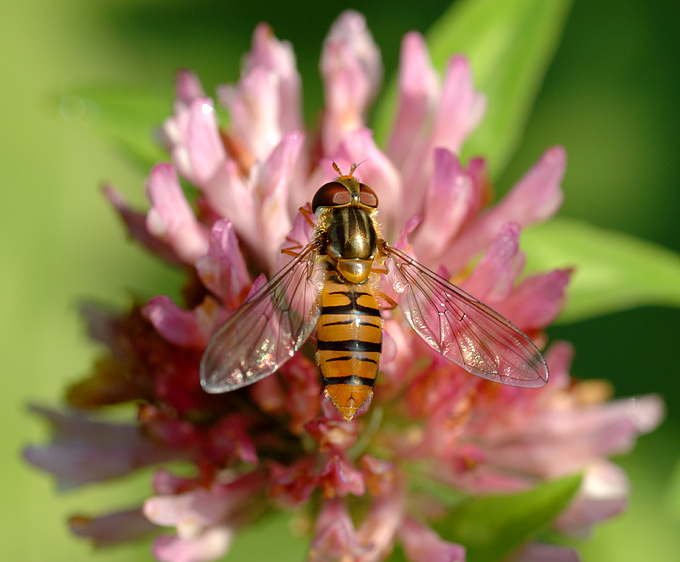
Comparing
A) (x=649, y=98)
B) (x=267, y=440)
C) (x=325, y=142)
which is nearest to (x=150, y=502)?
(x=267, y=440)

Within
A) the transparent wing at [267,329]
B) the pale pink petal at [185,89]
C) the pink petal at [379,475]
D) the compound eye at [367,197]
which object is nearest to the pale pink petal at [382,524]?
the pink petal at [379,475]

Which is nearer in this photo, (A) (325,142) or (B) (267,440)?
(B) (267,440)

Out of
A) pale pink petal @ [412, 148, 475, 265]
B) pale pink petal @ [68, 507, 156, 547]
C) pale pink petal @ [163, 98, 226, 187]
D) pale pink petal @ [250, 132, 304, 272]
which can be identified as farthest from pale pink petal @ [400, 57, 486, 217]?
pale pink petal @ [68, 507, 156, 547]

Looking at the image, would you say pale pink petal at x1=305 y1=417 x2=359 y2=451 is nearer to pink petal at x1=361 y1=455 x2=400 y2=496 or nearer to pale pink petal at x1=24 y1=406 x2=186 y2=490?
pink petal at x1=361 y1=455 x2=400 y2=496

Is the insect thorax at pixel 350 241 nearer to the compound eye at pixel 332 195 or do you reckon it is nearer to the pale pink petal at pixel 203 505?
the compound eye at pixel 332 195

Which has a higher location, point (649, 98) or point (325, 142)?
point (649, 98)

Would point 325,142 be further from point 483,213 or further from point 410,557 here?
point 410,557
